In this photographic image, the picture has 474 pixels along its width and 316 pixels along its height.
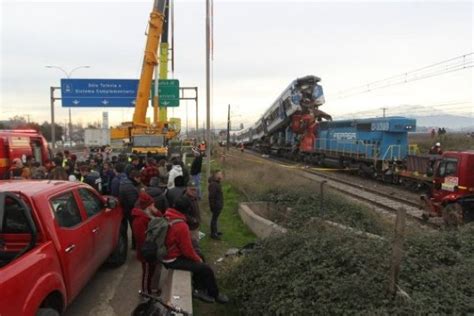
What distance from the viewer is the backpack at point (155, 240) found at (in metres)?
5.55

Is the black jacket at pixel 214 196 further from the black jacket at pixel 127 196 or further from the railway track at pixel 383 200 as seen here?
the railway track at pixel 383 200

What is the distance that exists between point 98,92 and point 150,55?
31.0 feet

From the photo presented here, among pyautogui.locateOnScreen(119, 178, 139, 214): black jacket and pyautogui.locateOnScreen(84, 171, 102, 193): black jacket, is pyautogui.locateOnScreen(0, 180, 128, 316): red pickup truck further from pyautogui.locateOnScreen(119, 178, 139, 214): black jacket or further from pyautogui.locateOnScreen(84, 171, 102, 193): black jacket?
pyautogui.locateOnScreen(84, 171, 102, 193): black jacket

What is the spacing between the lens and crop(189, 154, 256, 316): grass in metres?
6.04

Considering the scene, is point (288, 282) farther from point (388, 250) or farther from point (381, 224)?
point (381, 224)

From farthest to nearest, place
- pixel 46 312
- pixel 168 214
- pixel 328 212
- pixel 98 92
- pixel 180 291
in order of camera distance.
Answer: pixel 98 92 → pixel 328 212 → pixel 168 214 → pixel 180 291 → pixel 46 312

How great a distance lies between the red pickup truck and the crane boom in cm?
1763

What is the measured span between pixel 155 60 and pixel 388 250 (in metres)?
19.7

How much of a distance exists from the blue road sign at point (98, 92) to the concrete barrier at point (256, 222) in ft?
70.1

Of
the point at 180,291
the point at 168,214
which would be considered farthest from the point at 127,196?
the point at 180,291

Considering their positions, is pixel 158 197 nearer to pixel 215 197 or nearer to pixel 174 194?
pixel 174 194

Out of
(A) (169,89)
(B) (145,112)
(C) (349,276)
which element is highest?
(A) (169,89)

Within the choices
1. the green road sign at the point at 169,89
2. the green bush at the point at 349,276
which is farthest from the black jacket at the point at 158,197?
the green road sign at the point at 169,89

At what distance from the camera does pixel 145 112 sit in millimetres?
24438
